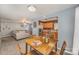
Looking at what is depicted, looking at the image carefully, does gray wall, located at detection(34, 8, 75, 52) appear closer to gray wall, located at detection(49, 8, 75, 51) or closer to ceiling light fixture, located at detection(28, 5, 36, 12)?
gray wall, located at detection(49, 8, 75, 51)

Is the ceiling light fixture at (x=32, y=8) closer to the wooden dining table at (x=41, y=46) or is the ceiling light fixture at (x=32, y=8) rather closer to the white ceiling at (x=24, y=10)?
the white ceiling at (x=24, y=10)

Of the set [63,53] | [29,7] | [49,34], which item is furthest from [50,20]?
[63,53]

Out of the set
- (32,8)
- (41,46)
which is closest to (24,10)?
(32,8)

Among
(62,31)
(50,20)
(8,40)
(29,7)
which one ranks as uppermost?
(29,7)

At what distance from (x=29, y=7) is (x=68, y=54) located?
80 centimetres

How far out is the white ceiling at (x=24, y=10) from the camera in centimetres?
109

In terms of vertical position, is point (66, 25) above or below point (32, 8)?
below

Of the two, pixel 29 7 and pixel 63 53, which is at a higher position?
pixel 29 7

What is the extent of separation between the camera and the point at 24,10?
111cm

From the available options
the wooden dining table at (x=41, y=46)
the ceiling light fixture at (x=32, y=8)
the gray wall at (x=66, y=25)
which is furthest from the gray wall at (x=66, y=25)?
the ceiling light fixture at (x=32, y=8)

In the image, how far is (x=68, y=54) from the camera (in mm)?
1146

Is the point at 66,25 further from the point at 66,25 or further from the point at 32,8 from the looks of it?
the point at 32,8

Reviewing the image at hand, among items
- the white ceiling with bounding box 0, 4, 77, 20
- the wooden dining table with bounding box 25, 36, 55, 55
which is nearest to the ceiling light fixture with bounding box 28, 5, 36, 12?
the white ceiling with bounding box 0, 4, 77, 20
